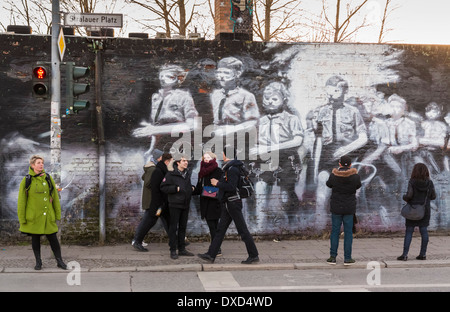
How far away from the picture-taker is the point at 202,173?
9789mm

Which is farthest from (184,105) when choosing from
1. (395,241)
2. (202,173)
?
(395,241)

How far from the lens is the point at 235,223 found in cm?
933

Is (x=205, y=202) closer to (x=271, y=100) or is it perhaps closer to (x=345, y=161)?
(x=345, y=161)

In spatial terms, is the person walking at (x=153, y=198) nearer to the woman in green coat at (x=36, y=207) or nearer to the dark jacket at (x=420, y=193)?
the woman in green coat at (x=36, y=207)

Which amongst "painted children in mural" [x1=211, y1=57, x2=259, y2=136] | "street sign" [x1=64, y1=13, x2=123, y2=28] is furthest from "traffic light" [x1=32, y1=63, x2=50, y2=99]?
"painted children in mural" [x1=211, y1=57, x2=259, y2=136]

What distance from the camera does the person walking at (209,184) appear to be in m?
9.70

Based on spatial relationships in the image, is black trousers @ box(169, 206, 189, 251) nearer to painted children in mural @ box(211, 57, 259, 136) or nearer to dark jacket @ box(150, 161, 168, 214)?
dark jacket @ box(150, 161, 168, 214)

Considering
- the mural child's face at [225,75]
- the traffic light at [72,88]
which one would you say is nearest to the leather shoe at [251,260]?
the traffic light at [72,88]

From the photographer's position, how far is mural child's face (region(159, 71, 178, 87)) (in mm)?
11523

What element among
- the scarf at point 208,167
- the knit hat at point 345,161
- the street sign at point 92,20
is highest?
the street sign at point 92,20

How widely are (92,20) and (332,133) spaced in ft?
18.1

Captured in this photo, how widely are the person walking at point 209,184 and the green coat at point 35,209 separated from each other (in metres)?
2.62

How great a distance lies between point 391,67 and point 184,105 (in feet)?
15.0

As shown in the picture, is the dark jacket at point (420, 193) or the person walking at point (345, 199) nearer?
the person walking at point (345, 199)
